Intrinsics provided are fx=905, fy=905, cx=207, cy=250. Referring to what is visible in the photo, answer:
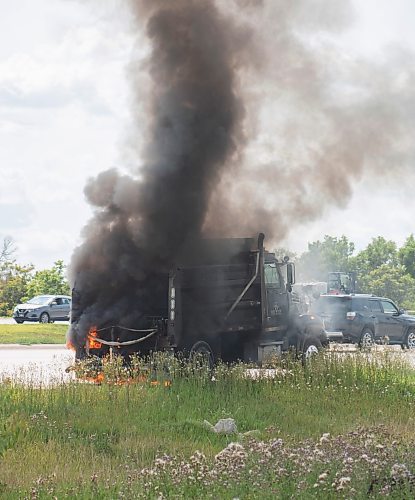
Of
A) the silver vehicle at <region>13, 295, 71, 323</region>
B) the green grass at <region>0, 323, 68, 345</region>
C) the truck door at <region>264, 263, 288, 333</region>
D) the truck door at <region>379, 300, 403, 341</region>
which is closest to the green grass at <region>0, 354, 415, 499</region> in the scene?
the truck door at <region>264, 263, 288, 333</region>

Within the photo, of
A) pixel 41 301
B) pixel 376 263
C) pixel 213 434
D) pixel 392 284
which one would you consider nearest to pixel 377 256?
pixel 376 263

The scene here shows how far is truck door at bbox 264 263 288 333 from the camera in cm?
1757

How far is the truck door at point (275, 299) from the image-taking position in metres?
17.6

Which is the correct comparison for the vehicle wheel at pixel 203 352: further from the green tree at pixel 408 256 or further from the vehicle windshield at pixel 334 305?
the green tree at pixel 408 256

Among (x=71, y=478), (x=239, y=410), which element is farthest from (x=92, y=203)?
(x=71, y=478)

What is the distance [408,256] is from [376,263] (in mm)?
3080

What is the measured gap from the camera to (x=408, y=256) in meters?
75.7

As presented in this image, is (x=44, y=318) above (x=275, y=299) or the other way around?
above

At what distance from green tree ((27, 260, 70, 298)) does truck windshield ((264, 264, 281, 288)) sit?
34892 mm

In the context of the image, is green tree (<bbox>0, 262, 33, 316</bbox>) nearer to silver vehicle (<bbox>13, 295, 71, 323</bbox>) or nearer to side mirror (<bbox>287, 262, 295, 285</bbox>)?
silver vehicle (<bbox>13, 295, 71, 323</bbox>)

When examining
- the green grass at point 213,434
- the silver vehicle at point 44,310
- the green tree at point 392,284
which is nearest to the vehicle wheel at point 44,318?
the silver vehicle at point 44,310

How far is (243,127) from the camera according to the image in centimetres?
1867

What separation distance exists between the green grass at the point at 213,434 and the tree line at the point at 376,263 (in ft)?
180

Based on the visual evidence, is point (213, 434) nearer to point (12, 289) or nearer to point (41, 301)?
point (41, 301)
